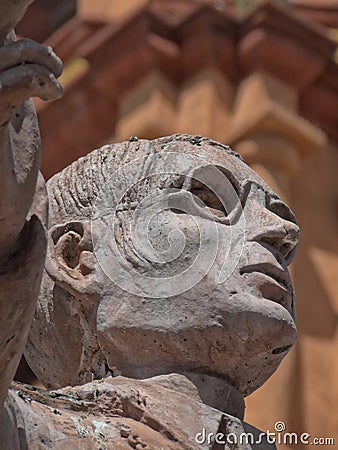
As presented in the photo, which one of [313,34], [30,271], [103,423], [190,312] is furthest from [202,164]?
[313,34]

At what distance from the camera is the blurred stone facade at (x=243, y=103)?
1416 centimetres

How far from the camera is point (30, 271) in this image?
455 cm

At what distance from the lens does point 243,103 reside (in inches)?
579

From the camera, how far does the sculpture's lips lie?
573 cm

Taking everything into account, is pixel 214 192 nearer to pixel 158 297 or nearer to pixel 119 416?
pixel 158 297

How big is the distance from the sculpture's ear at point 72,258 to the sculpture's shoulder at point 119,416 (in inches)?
12.7

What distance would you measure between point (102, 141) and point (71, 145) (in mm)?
221

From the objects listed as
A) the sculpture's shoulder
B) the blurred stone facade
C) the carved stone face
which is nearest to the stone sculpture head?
the carved stone face

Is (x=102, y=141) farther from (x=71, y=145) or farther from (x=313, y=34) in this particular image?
(x=313, y=34)

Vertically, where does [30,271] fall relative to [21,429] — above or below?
above

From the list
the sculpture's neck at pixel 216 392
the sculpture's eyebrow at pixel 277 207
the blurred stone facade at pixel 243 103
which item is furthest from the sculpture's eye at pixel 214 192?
the blurred stone facade at pixel 243 103

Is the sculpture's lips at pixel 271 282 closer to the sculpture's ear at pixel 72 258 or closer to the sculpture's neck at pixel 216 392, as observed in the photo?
the sculpture's neck at pixel 216 392

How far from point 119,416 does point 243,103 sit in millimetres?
9351

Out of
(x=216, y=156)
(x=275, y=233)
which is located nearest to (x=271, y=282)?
(x=275, y=233)
